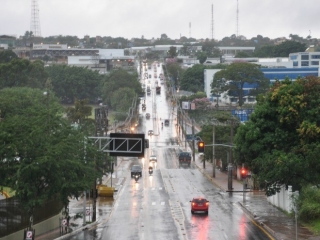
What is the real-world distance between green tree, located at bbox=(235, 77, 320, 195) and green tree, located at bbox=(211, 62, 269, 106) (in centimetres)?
11854

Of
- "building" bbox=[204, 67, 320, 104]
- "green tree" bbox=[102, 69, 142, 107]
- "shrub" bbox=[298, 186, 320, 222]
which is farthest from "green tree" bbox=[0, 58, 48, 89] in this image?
"shrub" bbox=[298, 186, 320, 222]

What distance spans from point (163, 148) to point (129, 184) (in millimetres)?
45501

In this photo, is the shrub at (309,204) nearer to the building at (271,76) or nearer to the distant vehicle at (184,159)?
the distant vehicle at (184,159)

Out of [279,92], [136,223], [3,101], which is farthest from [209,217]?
[3,101]

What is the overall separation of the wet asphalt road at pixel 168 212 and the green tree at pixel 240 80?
74965 mm

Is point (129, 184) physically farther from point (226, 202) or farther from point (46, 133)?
point (46, 133)

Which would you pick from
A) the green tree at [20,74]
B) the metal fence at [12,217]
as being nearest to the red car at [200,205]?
the metal fence at [12,217]

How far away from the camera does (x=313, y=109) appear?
5119 centimetres

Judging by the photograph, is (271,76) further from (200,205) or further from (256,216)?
(256,216)

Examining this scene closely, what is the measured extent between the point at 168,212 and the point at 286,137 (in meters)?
9.79

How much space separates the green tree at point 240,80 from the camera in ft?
567

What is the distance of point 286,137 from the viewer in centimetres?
5259

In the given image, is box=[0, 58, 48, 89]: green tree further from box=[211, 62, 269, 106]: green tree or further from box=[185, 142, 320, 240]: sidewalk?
box=[185, 142, 320, 240]: sidewalk

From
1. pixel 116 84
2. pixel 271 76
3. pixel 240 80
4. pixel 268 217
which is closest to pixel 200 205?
pixel 268 217
